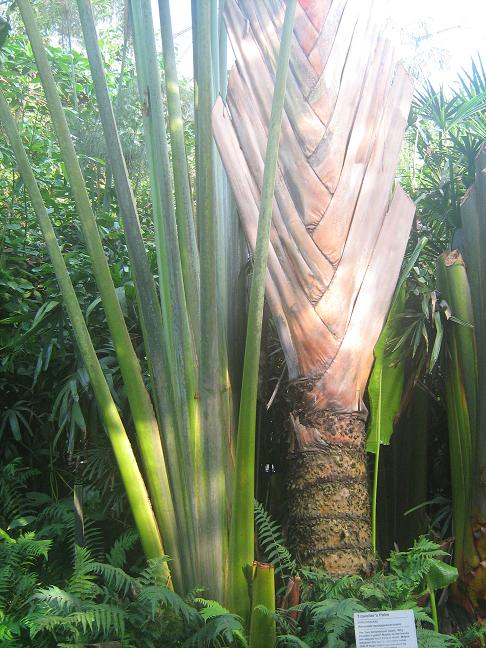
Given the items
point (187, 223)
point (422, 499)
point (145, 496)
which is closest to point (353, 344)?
point (187, 223)

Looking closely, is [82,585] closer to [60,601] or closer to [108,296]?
[60,601]

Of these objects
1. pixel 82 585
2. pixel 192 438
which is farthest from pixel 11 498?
pixel 192 438

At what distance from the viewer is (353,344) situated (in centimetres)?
236

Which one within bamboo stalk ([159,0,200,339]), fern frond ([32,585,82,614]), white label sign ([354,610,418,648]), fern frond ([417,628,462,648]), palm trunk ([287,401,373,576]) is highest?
bamboo stalk ([159,0,200,339])

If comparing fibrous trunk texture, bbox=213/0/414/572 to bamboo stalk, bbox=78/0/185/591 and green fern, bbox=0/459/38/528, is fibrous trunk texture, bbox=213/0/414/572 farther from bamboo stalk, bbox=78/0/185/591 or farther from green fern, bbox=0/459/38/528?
green fern, bbox=0/459/38/528

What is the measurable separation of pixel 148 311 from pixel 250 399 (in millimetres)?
531

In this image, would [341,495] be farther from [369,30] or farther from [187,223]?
[369,30]

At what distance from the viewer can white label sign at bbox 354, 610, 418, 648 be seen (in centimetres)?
182

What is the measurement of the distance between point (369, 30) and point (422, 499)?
6.56ft

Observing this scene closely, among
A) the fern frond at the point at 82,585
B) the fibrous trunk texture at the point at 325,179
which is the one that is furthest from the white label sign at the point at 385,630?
the fern frond at the point at 82,585

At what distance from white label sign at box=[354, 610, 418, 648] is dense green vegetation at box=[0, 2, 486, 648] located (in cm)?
5

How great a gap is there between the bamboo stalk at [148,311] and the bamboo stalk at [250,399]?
9.3 inches

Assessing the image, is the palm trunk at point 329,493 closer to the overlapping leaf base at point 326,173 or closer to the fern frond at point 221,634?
the overlapping leaf base at point 326,173

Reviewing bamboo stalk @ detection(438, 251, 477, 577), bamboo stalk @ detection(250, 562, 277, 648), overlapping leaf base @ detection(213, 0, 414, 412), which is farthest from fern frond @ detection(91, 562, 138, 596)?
bamboo stalk @ detection(438, 251, 477, 577)
